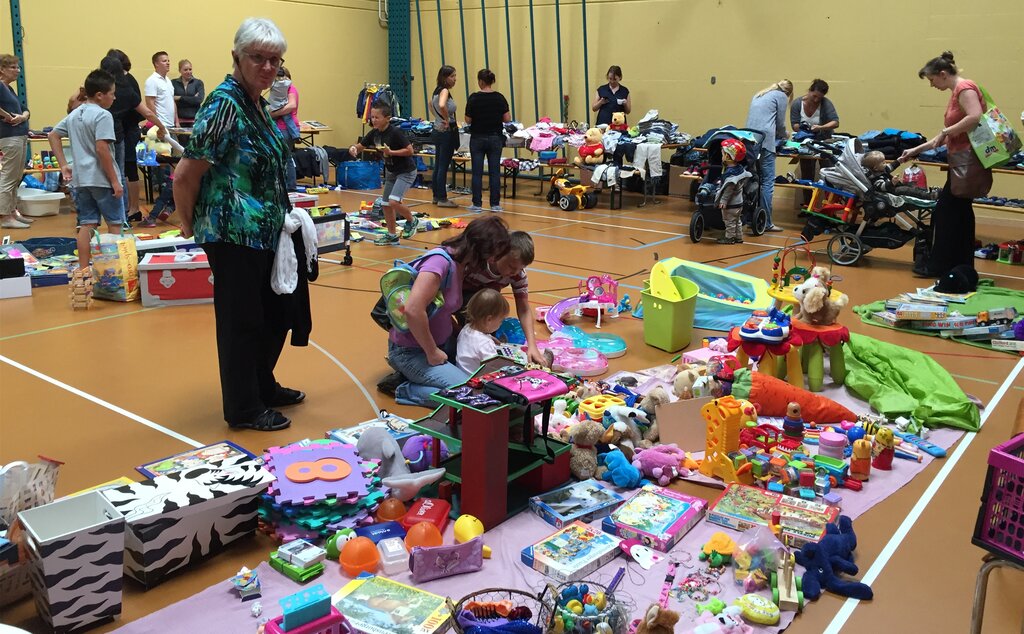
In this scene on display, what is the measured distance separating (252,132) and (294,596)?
6.67ft

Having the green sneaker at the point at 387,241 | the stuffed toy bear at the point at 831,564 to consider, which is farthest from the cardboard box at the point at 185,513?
the green sneaker at the point at 387,241

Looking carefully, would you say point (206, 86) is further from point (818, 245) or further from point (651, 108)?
point (818, 245)

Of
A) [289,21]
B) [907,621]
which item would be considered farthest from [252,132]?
[289,21]

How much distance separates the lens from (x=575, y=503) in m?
3.42

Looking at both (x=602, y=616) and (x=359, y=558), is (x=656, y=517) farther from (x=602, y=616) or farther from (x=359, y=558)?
(x=359, y=558)

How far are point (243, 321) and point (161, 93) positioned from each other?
Answer: 8057mm

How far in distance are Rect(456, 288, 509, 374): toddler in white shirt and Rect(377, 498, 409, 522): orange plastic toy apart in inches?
46.9

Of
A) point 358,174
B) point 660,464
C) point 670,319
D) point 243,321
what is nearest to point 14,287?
point 243,321

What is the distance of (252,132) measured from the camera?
3660 millimetres

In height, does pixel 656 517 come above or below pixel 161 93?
below

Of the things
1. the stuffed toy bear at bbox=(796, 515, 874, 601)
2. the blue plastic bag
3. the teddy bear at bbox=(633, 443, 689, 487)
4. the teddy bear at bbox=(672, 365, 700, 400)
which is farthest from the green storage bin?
the blue plastic bag

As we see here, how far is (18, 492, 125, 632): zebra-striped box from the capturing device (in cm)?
252

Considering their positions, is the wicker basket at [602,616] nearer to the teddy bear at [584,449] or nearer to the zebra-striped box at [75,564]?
the teddy bear at [584,449]

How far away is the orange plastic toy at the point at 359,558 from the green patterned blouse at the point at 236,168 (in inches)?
57.6
